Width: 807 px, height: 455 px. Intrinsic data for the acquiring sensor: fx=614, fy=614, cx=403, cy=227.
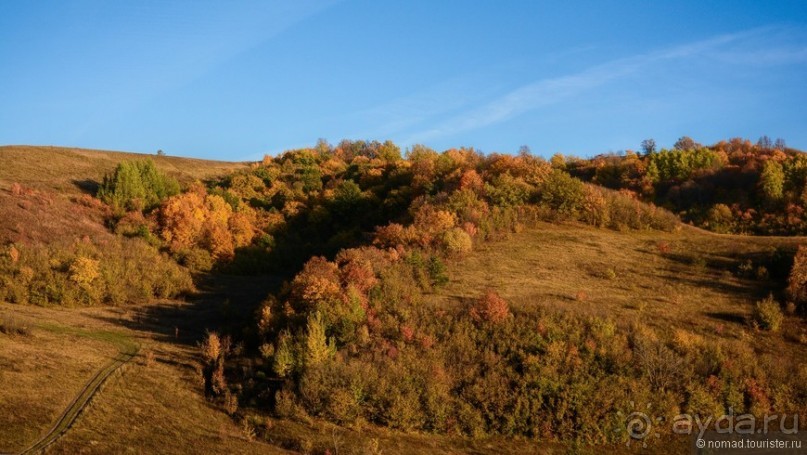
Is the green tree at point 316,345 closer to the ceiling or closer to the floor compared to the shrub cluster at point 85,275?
closer to the floor

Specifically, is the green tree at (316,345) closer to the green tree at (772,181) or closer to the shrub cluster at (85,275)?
the shrub cluster at (85,275)

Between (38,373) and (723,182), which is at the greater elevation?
(723,182)

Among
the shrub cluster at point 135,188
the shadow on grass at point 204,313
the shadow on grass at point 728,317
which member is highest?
the shrub cluster at point 135,188

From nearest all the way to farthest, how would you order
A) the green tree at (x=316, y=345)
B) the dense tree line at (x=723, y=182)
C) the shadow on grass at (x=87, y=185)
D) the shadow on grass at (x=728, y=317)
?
1. the green tree at (x=316, y=345)
2. the shadow on grass at (x=728, y=317)
3. the dense tree line at (x=723, y=182)
4. the shadow on grass at (x=87, y=185)

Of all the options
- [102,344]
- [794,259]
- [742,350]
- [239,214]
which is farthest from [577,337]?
[239,214]

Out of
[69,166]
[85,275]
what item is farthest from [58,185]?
[85,275]

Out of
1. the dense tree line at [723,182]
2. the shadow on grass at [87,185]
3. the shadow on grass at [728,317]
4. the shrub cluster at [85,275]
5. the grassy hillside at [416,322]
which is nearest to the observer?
the grassy hillside at [416,322]

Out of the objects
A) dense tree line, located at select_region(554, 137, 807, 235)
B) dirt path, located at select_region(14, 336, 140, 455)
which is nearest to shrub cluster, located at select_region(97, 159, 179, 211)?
dirt path, located at select_region(14, 336, 140, 455)

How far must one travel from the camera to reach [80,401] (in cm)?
2648

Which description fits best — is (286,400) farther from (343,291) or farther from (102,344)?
(102,344)

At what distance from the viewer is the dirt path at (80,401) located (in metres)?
22.4

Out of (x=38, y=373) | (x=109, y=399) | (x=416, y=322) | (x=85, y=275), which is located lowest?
(x=109, y=399)

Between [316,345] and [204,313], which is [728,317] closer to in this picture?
[316,345]

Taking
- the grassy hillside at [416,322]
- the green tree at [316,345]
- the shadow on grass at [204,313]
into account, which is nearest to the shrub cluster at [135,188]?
the grassy hillside at [416,322]
